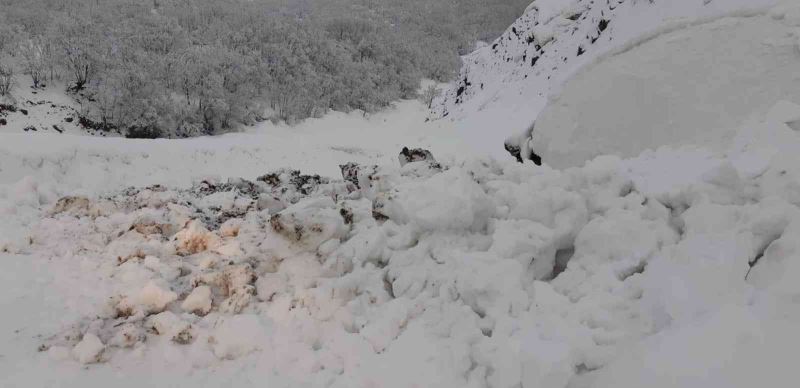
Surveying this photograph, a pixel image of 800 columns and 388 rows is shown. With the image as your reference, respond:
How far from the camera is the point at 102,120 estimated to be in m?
26.2

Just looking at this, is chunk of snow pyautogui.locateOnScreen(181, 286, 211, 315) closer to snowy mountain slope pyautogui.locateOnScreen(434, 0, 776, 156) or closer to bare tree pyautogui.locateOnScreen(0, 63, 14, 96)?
snowy mountain slope pyautogui.locateOnScreen(434, 0, 776, 156)

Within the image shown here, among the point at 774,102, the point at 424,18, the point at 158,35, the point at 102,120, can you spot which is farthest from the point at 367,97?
the point at 424,18

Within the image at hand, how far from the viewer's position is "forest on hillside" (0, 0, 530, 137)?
1069 inches

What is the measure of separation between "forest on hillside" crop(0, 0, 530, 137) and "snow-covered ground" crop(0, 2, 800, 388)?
2466 cm

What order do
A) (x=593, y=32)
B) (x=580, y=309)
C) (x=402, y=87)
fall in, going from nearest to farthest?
(x=580, y=309) → (x=593, y=32) → (x=402, y=87)

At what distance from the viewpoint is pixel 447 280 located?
4031 millimetres

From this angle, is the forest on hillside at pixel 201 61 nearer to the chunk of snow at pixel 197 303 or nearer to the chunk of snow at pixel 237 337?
the chunk of snow at pixel 197 303

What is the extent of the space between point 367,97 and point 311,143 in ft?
80.7

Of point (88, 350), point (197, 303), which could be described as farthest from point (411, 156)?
point (88, 350)

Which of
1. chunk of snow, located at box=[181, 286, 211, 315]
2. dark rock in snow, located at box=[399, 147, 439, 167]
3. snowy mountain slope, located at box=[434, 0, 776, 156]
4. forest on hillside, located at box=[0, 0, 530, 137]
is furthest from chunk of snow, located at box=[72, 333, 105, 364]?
forest on hillside, located at box=[0, 0, 530, 137]

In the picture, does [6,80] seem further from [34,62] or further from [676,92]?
[676,92]

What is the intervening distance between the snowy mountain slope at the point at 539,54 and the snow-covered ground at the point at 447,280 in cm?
464

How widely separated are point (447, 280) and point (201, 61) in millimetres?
34339

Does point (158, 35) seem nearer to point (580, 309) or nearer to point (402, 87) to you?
point (402, 87)
